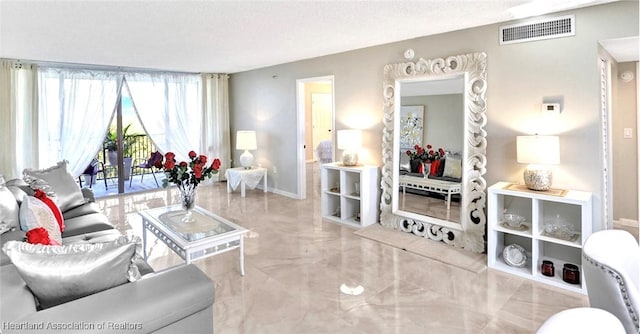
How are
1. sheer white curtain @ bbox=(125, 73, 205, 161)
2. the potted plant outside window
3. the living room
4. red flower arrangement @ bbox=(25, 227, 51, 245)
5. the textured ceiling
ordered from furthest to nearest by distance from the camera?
the potted plant outside window, sheer white curtain @ bbox=(125, 73, 205, 161), the textured ceiling, the living room, red flower arrangement @ bbox=(25, 227, 51, 245)

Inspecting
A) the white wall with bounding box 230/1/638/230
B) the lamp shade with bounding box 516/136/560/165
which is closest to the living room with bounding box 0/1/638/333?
the white wall with bounding box 230/1/638/230

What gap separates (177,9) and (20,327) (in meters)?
2.48

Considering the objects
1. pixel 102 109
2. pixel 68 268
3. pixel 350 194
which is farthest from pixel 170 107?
pixel 68 268

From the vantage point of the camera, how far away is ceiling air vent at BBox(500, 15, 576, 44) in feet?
9.57

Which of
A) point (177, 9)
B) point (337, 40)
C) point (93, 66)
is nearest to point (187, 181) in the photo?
point (177, 9)

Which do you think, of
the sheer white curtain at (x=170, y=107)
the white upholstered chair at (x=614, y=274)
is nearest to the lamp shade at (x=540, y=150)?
the white upholstered chair at (x=614, y=274)

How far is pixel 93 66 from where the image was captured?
5.63m

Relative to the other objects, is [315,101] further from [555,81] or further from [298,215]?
[555,81]

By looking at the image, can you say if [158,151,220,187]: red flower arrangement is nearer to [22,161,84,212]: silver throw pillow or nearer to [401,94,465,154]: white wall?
[22,161,84,212]: silver throw pillow

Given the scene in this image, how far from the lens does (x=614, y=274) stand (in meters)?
1.25

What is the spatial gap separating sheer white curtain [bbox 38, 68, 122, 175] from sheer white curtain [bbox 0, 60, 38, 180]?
13 cm

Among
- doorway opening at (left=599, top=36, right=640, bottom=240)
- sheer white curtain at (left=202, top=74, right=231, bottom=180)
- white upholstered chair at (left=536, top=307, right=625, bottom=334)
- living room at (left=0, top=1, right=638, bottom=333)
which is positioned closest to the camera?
white upholstered chair at (left=536, top=307, right=625, bottom=334)

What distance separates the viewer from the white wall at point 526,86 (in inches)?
112

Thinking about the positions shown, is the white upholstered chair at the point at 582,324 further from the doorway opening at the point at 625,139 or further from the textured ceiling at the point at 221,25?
the doorway opening at the point at 625,139
